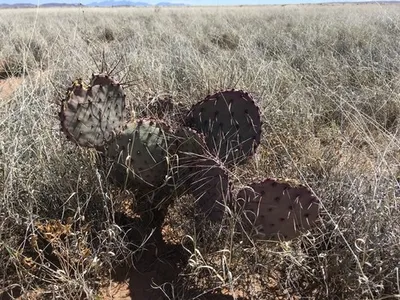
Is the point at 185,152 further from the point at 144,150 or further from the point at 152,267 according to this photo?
the point at 152,267

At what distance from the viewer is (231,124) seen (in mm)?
2467

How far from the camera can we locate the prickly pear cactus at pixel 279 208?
1.96m

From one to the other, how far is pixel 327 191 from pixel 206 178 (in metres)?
0.60

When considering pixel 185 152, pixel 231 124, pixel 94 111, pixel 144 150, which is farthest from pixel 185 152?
pixel 94 111

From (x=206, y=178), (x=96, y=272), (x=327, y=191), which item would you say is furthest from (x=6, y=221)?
(x=327, y=191)

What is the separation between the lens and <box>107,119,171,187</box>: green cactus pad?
7.60 ft

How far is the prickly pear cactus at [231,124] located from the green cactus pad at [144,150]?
25 centimetres

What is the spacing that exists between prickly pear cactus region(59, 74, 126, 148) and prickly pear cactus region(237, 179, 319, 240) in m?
0.81

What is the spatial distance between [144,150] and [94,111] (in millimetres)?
324

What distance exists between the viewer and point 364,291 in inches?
67.2

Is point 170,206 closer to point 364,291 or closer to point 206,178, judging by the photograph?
point 206,178

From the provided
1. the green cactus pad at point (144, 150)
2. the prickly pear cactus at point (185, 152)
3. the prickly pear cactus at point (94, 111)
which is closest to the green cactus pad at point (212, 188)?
the prickly pear cactus at point (185, 152)

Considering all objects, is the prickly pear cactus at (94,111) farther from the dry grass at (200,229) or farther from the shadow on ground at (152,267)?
the shadow on ground at (152,267)

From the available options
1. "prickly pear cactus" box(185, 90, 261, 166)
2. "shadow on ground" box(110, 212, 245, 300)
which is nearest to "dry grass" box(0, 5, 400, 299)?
"shadow on ground" box(110, 212, 245, 300)
